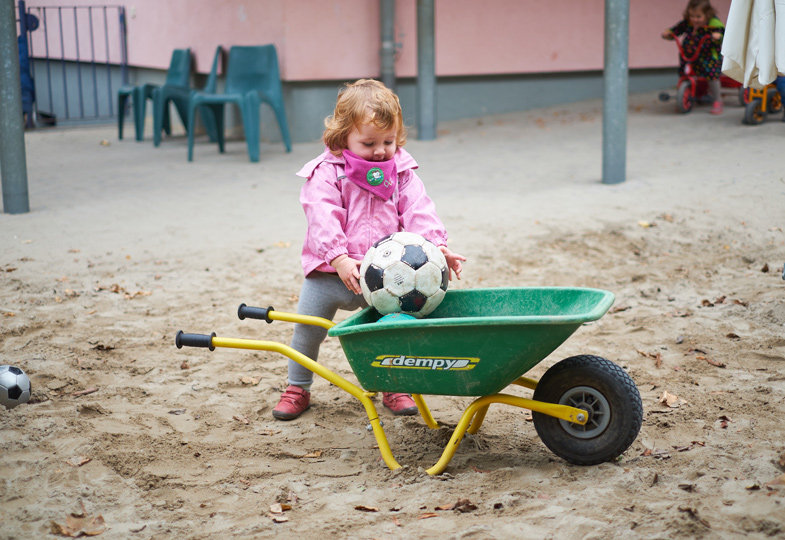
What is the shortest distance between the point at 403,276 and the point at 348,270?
25 centimetres

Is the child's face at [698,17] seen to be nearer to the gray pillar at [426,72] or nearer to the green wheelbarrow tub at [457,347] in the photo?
the gray pillar at [426,72]

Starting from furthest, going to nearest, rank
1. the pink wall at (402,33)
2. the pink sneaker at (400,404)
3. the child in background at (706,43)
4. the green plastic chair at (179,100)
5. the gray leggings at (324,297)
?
the green plastic chair at (179,100) < the pink wall at (402,33) < the child in background at (706,43) < the pink sneaker at (400,404) < the gray leggings at (324,297)

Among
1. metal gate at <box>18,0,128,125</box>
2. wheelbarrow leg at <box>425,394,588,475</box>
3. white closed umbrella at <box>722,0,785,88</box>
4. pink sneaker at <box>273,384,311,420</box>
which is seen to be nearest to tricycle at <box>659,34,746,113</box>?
white closed umbrella at <box>722,0,785,88</box>

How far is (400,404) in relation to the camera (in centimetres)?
329

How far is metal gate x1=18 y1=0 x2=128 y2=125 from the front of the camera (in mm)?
13688

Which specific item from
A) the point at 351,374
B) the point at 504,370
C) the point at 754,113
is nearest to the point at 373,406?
the point at 504,370

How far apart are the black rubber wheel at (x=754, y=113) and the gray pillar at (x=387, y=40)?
4.11 m

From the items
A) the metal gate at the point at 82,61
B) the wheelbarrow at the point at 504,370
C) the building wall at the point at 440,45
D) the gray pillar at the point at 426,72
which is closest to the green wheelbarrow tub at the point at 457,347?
the wheelbarrow at the point at 504,370

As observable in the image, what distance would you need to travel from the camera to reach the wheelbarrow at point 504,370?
236 cm

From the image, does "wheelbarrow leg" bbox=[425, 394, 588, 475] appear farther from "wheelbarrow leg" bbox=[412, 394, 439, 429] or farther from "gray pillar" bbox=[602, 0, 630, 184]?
"gray pillar" bbox=[602, 0, 630, 184]

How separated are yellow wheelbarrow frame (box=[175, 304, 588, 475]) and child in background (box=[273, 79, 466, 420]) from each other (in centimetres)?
28

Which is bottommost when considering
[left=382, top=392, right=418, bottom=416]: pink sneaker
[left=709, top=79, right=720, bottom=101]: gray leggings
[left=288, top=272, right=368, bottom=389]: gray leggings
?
[left=382, top=392, right=418, bottom=416]: pink sneaker

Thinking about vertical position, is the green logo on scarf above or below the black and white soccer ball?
above

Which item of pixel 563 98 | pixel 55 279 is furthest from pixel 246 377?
pixel 563 98
